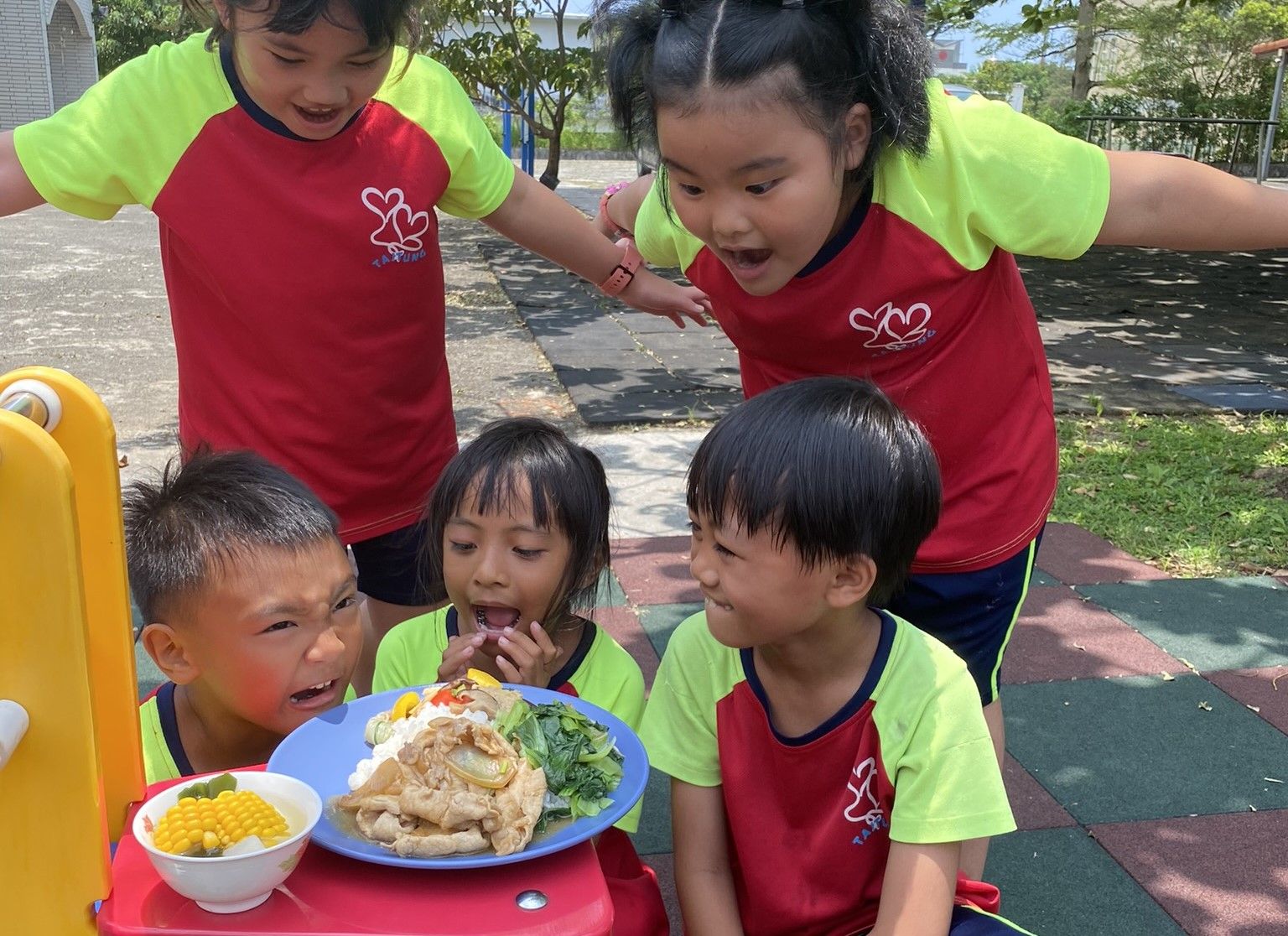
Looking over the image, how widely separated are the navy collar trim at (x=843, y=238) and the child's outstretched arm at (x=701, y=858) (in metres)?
0.88

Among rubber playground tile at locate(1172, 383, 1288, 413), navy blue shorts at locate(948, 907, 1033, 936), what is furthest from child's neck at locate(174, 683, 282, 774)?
rubber playground tile at locate(1172, 383, 1288, 413)

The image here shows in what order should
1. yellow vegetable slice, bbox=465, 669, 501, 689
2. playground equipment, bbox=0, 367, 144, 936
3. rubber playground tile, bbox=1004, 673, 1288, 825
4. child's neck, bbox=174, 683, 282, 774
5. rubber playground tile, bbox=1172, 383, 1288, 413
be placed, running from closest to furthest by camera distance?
playground equipment, bbox=0, 367, 144, 936, yellow vegetable slice, bbox=465, 669, 501, 689, child's neck, bbox=174, 683, 282, 774, rubber playground tile, bbox=1004, 673, 1288, 825, rubber playground tile, bbox=1172, 383, 1288, 413

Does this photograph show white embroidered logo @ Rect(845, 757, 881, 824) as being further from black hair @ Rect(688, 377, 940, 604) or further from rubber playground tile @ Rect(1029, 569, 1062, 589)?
rubber playground tile @ Rect(1029, 569, 1062, 589)

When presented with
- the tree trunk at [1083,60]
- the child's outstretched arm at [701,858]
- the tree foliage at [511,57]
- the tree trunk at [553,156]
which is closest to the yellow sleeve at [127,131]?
the child's outstretched arm at [701,858]

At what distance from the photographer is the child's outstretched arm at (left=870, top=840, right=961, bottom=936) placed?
1.80 m

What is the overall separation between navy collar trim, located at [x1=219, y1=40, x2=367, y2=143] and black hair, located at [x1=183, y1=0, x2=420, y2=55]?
0.21ft

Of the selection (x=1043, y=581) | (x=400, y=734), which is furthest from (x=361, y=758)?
(x=1043, y=581)

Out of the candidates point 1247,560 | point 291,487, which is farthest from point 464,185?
point 1247,560

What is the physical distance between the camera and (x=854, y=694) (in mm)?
1917

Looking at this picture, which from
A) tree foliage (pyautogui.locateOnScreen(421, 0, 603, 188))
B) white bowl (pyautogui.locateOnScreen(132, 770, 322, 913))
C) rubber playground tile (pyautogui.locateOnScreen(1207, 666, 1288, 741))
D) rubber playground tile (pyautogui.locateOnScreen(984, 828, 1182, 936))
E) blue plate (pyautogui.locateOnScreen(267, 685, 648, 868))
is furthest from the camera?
tree foliage (pyautogui.locateOnScreen(421, 0, 603, 188))

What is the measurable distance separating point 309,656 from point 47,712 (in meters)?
0.77

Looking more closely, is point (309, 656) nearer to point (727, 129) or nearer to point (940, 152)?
Result: point (727, 129)

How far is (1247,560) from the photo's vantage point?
4535 millimetres

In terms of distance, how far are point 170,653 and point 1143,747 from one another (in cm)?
236
